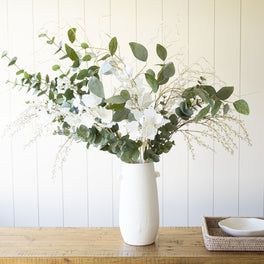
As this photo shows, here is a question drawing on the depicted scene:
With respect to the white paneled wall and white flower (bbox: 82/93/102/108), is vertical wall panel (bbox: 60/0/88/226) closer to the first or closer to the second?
the white paneled wall

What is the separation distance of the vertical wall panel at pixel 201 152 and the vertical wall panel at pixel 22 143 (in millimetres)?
945

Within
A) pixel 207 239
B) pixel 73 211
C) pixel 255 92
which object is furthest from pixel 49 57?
pixel 207 239

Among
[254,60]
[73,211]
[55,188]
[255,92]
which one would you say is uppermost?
[254,60]

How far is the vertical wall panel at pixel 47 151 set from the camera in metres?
2.04

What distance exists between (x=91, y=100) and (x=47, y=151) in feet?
3.63

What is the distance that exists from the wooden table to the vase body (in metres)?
0.06

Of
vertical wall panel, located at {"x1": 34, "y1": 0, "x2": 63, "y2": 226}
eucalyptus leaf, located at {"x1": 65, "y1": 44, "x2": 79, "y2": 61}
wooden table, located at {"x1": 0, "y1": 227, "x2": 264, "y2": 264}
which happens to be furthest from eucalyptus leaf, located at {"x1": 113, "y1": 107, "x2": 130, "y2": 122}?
vertical wall panel, located at {"x1": 34, "y1": 0, "x2": 63, "y2": 226}

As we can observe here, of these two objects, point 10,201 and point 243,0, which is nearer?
point 243,0

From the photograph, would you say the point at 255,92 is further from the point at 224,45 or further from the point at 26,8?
the point at 26,8

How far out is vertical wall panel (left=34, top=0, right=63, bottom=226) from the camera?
204cm

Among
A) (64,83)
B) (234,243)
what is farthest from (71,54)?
(234,243)

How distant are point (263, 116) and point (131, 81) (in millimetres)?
1203

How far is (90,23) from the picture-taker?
2.02 m

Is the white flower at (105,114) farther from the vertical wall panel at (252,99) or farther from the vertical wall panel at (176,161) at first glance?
the vertical wall panel at (252,99)
